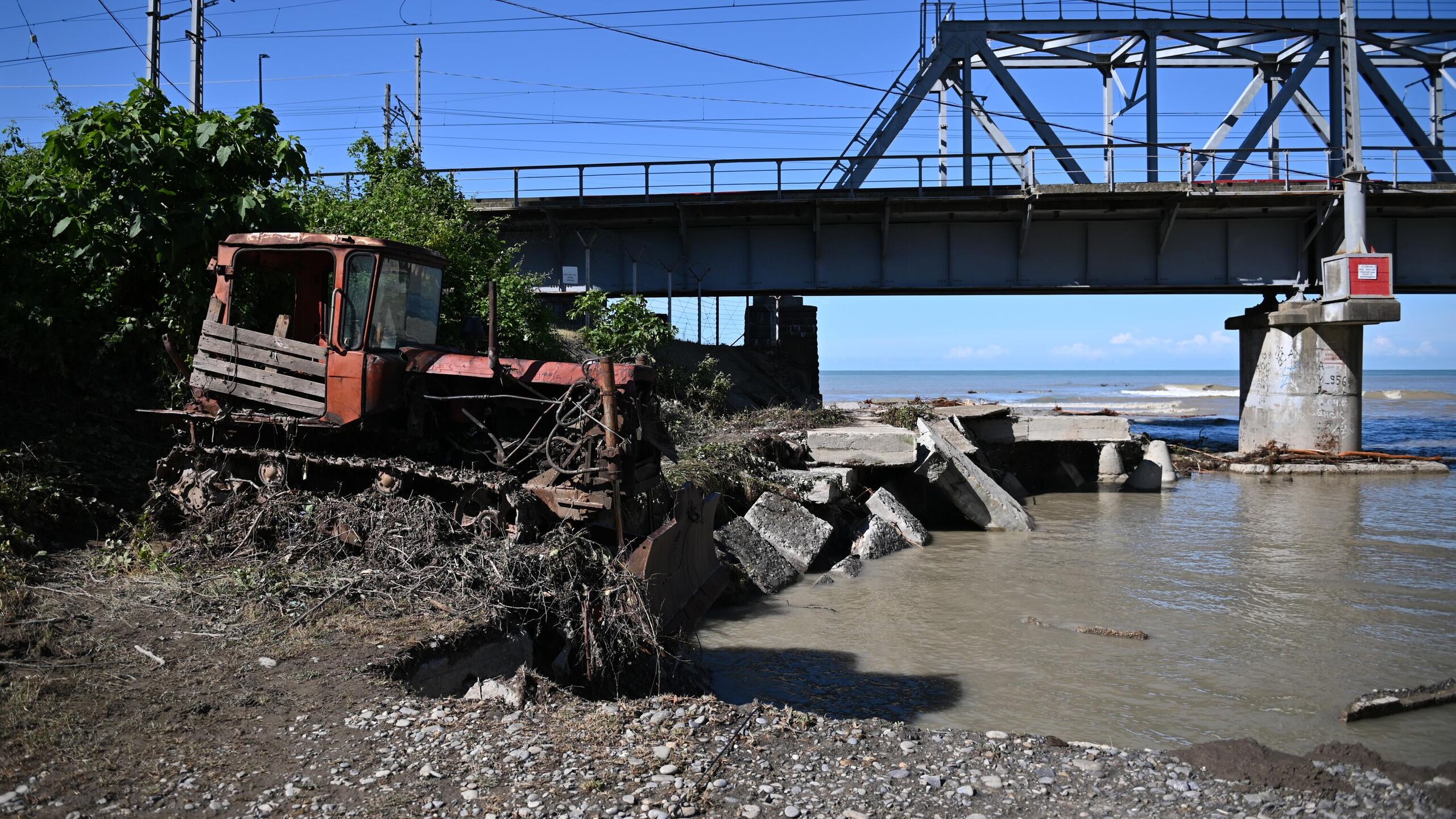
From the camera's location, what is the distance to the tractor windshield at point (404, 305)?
688 centimetres

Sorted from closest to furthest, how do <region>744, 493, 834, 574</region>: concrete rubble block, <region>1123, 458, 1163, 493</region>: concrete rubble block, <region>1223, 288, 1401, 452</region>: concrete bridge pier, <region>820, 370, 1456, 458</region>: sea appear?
<region>744, 493, 834, 574</region>: concrete rubble block → <region>1123, 458, 1163, 493</region>: concrete rubble block → <region>1223, 288, 1401, 452</region>: concrete bridge pier → <region>820, 370, 1456, 458</region>: sea

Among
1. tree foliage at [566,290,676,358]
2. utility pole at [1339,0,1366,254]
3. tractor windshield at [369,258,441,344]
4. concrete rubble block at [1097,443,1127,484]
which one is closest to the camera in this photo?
tractor windshield at [369,258,441,344]

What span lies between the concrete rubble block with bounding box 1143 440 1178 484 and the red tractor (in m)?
14.7

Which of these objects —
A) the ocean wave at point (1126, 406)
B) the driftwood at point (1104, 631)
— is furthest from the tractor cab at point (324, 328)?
the ocean wave at point (1126, 406)

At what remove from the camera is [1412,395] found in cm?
6662

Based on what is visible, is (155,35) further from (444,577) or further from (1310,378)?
(1310,378)

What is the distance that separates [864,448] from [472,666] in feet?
29.7

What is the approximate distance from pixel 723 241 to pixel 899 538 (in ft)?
42.7

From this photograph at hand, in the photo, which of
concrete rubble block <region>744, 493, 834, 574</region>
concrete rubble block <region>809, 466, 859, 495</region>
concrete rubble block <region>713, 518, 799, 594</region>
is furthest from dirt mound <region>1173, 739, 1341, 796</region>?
concrete rubble block <region>809, 466, 859, 495</region>

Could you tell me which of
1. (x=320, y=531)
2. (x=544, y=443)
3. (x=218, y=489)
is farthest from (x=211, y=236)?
(x=544, y=443)

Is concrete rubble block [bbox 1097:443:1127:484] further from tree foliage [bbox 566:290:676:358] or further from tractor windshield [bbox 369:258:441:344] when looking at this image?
tractor windshield [bbox 369:258:441:344]

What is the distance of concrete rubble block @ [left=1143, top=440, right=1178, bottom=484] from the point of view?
759 inches

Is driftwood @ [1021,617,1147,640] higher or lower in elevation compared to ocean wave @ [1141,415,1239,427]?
lower

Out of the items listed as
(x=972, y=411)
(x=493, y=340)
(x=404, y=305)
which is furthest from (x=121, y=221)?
(x=972, y=411)
